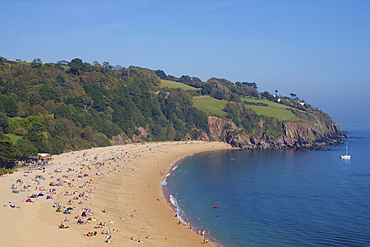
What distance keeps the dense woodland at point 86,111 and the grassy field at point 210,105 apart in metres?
3.11

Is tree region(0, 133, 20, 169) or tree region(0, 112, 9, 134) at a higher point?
tree region(0, 112, 9, 134)

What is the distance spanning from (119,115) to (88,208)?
2423 inches

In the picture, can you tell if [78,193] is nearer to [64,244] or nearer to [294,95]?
[64,244]

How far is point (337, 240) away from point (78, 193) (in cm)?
2564

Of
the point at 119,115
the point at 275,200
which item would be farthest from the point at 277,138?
the point at 275,200

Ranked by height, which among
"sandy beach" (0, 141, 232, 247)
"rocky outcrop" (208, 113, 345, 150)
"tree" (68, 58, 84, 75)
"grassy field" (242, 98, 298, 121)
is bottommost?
"sandy beach" (0, 141, 232, 247)

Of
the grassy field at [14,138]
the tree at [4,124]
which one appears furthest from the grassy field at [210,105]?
the grassy field at [14,138]

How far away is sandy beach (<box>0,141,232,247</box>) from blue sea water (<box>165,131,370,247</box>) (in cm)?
296

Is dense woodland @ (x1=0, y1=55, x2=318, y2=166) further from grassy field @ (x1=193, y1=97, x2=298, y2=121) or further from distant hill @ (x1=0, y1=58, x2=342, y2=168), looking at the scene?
grassy field @ (x1=193, y1=97, x2=298, y2=121)

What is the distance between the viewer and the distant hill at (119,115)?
226ft

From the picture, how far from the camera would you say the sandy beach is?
27391 millimetres

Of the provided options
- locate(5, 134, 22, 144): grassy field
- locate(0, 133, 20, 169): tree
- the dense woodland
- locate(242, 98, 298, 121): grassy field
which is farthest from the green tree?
locate(242, 98, 298, 121): grassy field

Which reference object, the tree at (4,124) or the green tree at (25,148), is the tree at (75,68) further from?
the green tree at (25,148)

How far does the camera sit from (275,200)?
4409 cm
